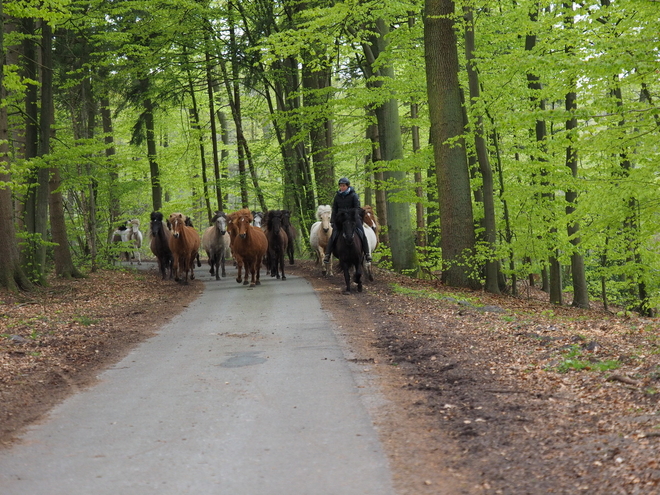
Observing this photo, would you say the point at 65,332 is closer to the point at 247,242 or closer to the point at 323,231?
the point at 247,242

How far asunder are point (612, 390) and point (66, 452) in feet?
16.2

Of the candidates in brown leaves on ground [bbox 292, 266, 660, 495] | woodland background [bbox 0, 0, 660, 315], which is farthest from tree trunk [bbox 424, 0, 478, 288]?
brown leaves on ground [bbox 292, 266, 660, 495]

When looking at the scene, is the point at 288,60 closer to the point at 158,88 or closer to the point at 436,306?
the point at 158,88

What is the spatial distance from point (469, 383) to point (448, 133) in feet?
35.4

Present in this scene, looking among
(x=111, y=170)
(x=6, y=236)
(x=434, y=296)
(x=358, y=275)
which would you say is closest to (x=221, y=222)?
(x=111, y=170)

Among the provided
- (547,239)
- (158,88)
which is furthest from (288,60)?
(547,239)

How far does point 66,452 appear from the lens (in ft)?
17.9

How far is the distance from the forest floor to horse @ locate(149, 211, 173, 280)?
7.18 m

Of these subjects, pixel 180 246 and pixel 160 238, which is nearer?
pixel 180 246

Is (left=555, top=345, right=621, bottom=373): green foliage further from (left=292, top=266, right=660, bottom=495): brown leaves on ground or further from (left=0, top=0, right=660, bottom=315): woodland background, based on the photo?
(left=0, top=0, right=660, bottom=315): woodland background

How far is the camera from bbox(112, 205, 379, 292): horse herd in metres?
16.7

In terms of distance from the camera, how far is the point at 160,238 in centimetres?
2212

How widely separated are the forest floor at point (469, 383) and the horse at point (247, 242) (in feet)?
15.8

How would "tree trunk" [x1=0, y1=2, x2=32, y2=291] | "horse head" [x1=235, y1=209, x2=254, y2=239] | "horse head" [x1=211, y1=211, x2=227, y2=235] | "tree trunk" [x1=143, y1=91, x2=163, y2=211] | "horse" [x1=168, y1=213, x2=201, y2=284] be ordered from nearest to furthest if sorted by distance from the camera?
"tree trunk" [x1=0, y1=2, x2=32, y2=291] < "horse head" [x1=235, y1=209, x2=254, y2=239] < "horse" [x1=168, y1=213, x2=201, y2=284] < "horse head" [x1=211, y1=211, x2=227, y2=235] < "tree trunk" [x1=143, y1=91, x2=163, y2=211]
